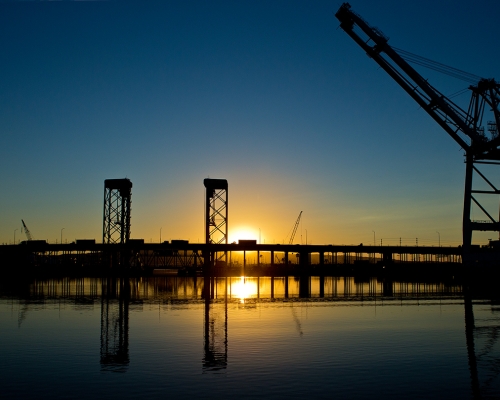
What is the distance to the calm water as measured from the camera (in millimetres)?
24031

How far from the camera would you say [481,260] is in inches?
3920

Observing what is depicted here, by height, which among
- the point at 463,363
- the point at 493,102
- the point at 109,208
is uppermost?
the point at 493,102

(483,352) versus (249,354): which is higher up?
(249,354)

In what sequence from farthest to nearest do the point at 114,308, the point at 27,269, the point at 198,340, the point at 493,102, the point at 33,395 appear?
1. the point at 27,269
2. the point at 493,102
3. the point at 114,308
4. the point at 198,340
5. the point at 33,395

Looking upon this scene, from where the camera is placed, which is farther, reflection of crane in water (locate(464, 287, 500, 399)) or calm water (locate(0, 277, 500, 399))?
reflection of crane in water (locate(464, 287, 500, 399))

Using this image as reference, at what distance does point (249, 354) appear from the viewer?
31953mm

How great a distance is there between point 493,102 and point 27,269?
13993cm

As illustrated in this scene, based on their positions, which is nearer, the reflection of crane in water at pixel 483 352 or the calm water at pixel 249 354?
the calm water at pixel 249 354

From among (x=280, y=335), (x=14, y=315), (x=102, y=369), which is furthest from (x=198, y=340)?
(x=14, y=315)

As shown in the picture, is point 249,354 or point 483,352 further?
point 483,352

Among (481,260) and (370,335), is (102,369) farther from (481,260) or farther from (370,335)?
(481,260)

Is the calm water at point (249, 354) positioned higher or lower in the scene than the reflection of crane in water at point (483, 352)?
higher

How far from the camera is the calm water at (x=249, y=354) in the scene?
24031 mm

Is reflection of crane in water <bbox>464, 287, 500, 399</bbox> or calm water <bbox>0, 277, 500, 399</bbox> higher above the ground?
calm water <bbox>0, 277, 500, 399</bbox>
